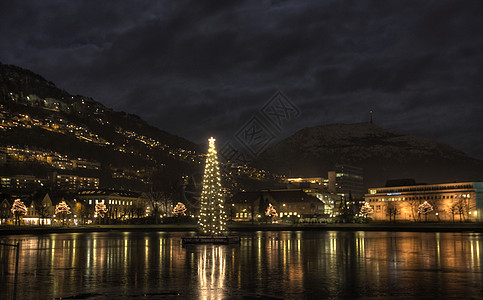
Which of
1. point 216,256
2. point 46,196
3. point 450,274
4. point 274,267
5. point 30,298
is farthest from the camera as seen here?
point 46,196

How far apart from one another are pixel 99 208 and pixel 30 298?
337 feet

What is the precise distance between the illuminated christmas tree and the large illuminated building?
99739 millimetres

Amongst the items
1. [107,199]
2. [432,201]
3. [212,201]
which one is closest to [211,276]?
[212,201]

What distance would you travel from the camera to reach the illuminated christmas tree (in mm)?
43406

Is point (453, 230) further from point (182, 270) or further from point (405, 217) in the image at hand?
point (405, 217)

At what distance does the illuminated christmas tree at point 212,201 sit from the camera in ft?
142

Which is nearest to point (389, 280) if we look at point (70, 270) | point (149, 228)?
point (70, 270)

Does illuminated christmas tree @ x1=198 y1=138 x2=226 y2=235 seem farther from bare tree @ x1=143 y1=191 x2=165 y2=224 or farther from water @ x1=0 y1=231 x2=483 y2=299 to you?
bare tree @ x1=143 y1=191 x2=165 y2=224

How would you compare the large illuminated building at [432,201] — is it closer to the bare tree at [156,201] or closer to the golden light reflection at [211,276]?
the bare tree at [156,201]

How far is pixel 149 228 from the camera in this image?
8400cm

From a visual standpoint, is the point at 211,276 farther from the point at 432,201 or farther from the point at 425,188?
the point at 425,188

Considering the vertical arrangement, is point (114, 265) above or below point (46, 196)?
below

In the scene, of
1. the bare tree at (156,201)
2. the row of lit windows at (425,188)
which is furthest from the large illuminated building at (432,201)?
the bare tree at (156,201)

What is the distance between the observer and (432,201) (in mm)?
158375
